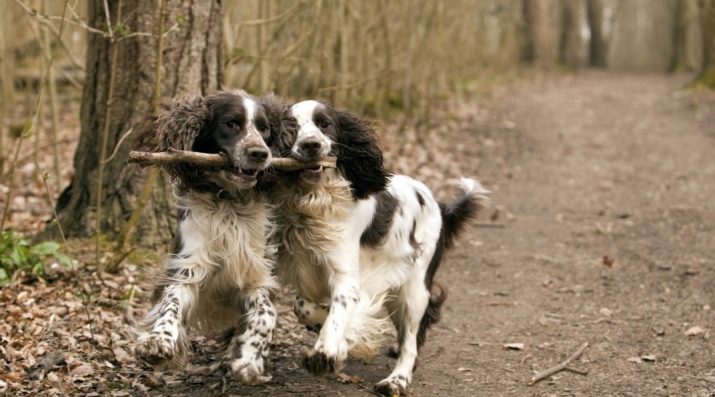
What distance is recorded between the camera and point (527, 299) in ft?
23.1

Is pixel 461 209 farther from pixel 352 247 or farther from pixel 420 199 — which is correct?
pixel 352 247

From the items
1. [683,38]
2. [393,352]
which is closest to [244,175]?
[393,352]

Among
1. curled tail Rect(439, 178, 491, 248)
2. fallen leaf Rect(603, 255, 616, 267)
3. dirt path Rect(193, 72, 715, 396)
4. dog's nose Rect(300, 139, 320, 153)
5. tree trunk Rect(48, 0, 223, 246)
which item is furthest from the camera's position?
→ fallen leaf Rect(603, 255, 616, 267)

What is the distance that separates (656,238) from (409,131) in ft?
16.4

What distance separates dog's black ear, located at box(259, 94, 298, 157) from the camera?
4711 millimetres

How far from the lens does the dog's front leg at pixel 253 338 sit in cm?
444

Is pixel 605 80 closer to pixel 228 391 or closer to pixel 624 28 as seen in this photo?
pixel 624 28

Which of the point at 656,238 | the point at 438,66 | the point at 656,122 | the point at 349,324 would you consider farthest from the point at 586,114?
the point at 349,324

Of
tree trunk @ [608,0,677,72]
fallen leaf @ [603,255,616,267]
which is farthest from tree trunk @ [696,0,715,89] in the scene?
tree trunk @ [608,0,677,72]

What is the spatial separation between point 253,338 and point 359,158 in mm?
1196

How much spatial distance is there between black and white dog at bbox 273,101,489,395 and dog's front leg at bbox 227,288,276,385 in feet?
0.90

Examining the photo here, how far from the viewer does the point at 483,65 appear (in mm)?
22016

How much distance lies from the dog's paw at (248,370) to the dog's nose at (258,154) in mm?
1021

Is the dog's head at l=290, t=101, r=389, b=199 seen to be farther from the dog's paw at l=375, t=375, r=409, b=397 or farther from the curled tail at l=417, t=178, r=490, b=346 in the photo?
the dog's paw at l=375, t=375, r=409, b=397
